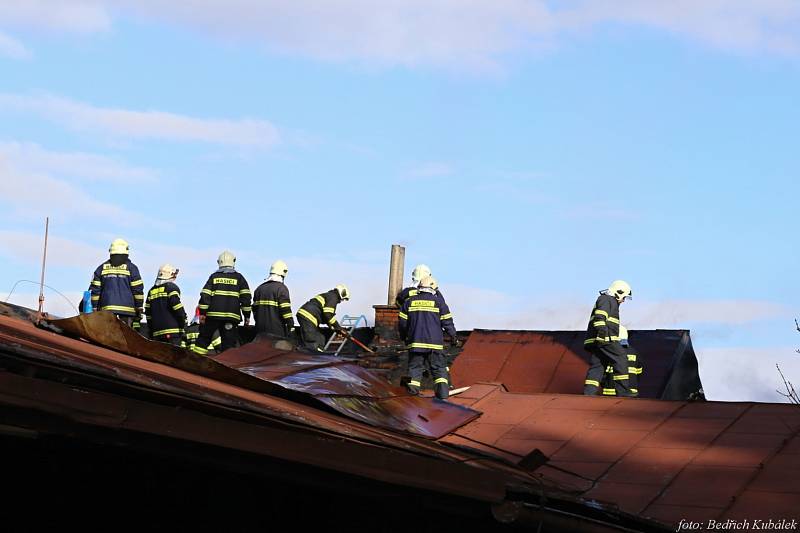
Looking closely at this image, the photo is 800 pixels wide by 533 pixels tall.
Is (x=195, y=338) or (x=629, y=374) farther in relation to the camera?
(x=195, y=338)

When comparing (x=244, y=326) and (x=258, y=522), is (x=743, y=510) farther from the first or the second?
(x=244, y=326)

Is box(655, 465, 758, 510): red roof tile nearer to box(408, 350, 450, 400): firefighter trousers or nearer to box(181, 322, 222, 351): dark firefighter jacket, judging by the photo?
box(408, 350, 450, 400): firefighter trousers

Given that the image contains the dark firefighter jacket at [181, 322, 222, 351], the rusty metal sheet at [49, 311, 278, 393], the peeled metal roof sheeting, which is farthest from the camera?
the dark firefighter jacket at [181, 322, 222, 351]

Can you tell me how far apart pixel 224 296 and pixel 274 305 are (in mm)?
761

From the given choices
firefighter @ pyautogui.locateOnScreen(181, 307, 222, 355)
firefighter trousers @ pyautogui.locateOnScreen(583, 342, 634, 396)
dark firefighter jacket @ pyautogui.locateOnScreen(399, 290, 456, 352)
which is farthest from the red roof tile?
firefighter @ pyautogui.locateOnScreen(181, 307, 222, 355)

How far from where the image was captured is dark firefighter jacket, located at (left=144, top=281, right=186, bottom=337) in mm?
15828

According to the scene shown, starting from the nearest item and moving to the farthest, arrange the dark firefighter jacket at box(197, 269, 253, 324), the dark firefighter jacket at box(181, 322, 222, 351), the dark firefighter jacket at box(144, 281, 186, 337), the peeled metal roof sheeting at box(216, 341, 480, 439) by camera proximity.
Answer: the peeled metal roof sheeting at box(216, 341, 480, 439) < the dark firefighter jacket at box(144, 281, 186, 337) < the dark firefighter jacket at box(197, 269, 253, 324) < the dark firefighter jacket at box(181, 322, 222, 351)

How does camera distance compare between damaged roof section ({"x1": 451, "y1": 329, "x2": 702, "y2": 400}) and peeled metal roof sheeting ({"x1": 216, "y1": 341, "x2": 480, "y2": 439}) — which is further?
damaged roof section ({"x1": 451, "y1": 329, "x2": 702, "y2": 400})

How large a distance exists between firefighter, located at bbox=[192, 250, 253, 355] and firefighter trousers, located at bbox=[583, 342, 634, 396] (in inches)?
192

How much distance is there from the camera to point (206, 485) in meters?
5.28

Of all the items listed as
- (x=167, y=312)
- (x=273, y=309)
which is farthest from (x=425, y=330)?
(x=167, y=312)

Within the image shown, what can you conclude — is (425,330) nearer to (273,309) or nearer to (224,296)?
(273,309)

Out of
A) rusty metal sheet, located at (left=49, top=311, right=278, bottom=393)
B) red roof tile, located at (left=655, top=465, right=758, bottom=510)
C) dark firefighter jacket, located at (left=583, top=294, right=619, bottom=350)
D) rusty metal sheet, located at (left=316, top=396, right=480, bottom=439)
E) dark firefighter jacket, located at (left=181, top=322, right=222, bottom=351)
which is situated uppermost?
dark firefighter jacket, located at (left=583, top=294, right=619, bottom=350)

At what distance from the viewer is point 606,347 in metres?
14.7
